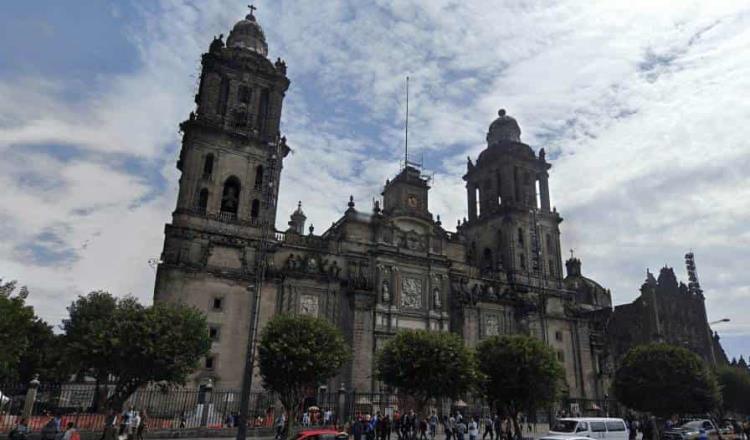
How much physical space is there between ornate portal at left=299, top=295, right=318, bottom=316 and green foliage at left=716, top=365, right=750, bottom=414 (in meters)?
44.9

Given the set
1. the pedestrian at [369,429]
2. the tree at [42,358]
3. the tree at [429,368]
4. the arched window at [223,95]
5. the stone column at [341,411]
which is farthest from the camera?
the tree at [42,358]

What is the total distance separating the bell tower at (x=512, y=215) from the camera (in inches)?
A: 2160

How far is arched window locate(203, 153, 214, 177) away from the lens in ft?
139

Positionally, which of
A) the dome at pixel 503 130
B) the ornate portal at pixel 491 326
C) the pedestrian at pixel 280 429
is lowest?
the pedestrian at pixel 280 429

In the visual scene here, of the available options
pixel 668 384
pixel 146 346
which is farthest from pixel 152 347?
pixel 668 384

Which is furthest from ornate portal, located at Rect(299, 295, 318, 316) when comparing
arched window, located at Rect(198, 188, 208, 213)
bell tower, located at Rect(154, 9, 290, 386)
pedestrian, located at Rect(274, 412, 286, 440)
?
pedestrian, located at Rect(274, 412, 286, 440)

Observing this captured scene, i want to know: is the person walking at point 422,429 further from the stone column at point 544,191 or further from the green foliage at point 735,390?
the green foliage at point 735,390

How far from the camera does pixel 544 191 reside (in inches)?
2314

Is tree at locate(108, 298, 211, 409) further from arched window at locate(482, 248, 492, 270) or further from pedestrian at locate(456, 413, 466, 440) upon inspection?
arched window at locate(482, 248, 492, 270)

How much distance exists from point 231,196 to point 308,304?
11075 millimetres

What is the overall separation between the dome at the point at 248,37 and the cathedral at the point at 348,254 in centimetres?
14

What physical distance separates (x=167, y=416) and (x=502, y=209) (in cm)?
3812

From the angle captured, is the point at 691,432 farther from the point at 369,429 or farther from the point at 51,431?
the point at 51,431

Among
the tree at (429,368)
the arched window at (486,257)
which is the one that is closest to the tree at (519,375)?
the tree at (429,368)
